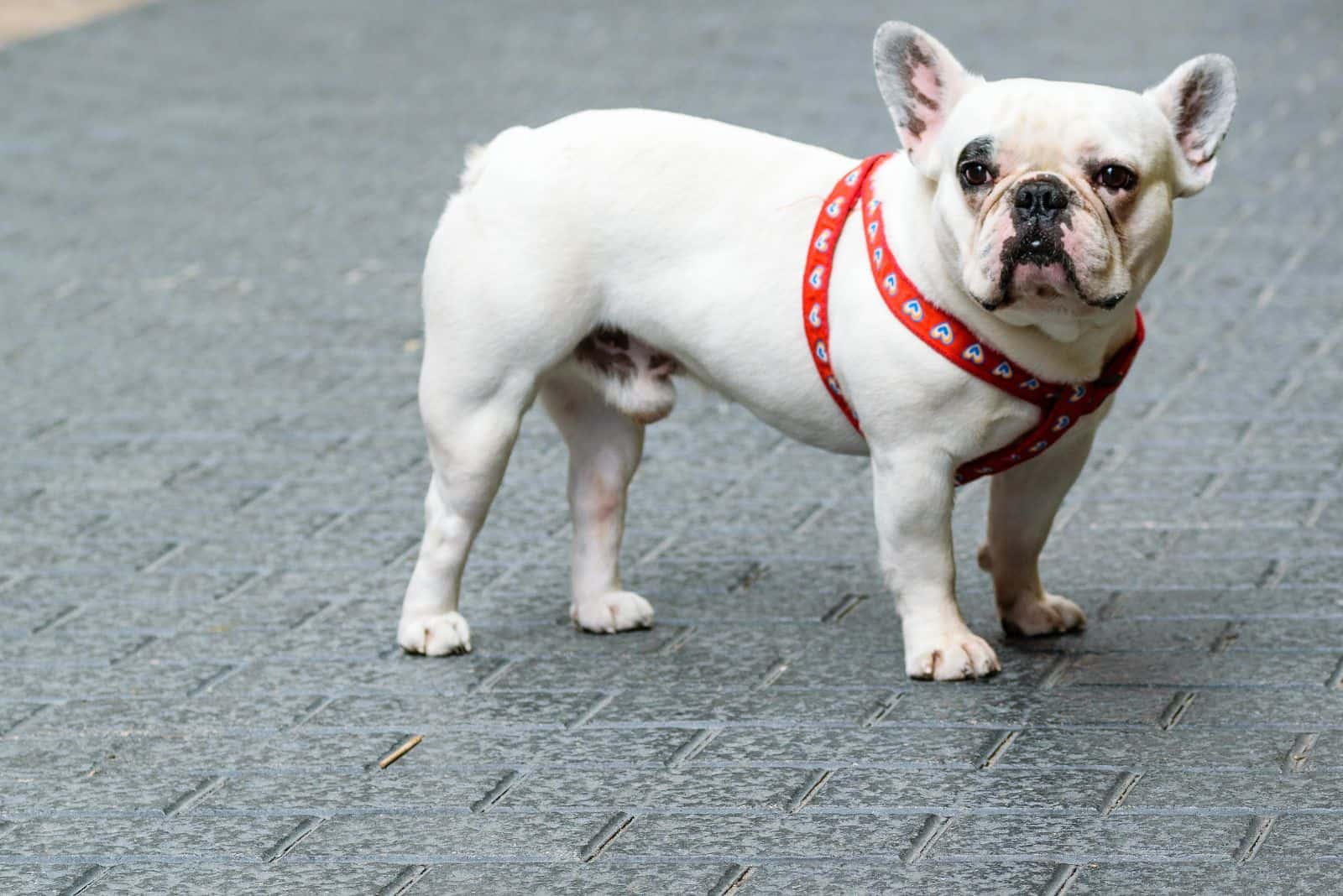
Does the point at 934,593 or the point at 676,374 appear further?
the point at 676,374

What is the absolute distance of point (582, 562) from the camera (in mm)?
5488

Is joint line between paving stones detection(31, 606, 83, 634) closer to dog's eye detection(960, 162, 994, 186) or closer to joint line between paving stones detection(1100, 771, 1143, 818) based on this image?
dog's eye detection(960, 162, 994, 186)

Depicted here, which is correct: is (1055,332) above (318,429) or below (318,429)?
above

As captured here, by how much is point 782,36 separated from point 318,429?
7463 millimetres

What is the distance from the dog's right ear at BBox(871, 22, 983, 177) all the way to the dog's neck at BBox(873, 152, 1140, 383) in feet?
0.30

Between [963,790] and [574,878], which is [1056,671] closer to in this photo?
[963,790]

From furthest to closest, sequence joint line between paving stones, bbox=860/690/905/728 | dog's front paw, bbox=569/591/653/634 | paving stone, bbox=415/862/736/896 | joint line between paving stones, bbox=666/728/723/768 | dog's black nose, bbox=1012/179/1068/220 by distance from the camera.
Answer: dog's front paw, bbox=569/591/653/634 < joint line between paving stones, bbox=860/690/905/728 < joint line between paving stones, bbox=666/728/723/768 < dog's black nose, bbox=1012/179/1068/220 < paving stone, bbox=415/862/736/896

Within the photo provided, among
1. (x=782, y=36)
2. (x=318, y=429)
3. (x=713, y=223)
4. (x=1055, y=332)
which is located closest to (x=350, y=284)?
(x=318, y=429)

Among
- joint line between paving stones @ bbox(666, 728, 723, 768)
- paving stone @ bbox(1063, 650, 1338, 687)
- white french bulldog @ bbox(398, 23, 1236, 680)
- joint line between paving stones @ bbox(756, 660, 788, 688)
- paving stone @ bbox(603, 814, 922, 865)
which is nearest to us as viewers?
paving stone @ bbox(603, 814, 922, 865)

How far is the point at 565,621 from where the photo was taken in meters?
5.55

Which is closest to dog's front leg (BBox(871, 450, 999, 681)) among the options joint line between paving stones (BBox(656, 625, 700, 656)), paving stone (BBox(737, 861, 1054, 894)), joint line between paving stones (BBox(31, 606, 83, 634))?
joint line between paving stones (BBox(656, 625, 700, 656))

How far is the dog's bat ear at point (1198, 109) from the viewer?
4.57 meters

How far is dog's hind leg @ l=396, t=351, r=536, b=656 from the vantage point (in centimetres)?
515

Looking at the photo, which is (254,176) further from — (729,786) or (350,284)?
(729,786)
